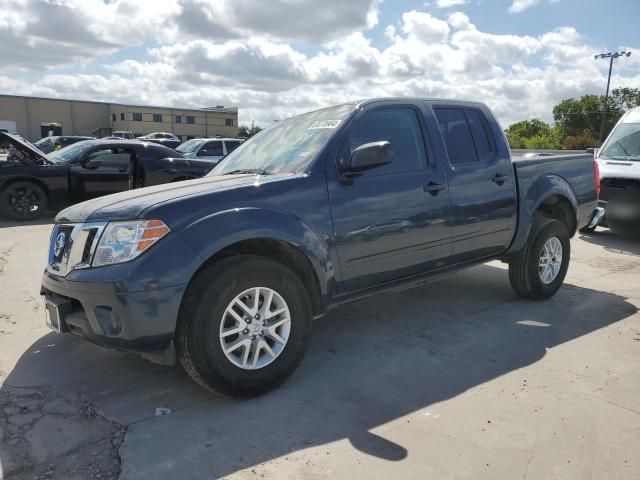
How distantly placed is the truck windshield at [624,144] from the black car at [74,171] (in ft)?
24.8

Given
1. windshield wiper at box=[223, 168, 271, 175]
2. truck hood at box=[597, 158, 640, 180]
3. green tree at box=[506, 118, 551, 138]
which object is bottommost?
truck hood at box=[597, 158, 640, 180]

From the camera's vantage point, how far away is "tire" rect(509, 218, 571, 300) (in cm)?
521

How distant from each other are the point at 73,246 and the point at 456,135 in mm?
3118

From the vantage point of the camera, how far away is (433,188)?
14.1 feet

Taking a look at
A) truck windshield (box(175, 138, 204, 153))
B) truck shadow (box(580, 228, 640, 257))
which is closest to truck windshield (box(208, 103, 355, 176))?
truck shadow (box(580, 228, 640, 257))

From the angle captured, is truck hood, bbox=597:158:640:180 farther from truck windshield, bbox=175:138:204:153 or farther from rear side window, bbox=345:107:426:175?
truck windshield, bbox=175:138:204:153

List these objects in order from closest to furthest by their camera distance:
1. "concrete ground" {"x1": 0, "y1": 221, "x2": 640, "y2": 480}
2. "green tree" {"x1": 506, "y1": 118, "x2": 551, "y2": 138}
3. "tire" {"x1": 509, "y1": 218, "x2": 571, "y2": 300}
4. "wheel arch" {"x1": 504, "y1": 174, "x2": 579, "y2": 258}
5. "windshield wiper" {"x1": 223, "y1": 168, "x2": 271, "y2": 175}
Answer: "concrete ground" {"x1": 0, "y1": 221, "x2": 640, "y2": 480} → "windshield wiper" {"x1": 223, "y1": 168, "x2": 271, "y2": 175} → "wheel arch" {"x1": 504, "y1": 174, "x2": 579, "y2": 258} → "tire" {"x1": 509, "y1": 218, "x2": 571, "y2": 300} → "green tree" {"x1": 506, "y1": 118, "x2": 551, "y2": 138}

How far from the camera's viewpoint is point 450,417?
316 centimetres

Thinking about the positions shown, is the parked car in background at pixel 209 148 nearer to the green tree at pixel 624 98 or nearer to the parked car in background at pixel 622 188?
the parked car in background at pixel 622 188

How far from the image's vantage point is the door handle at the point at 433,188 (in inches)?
167

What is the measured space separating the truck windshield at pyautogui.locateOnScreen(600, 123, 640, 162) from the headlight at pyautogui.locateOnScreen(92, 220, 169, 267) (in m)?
8.39

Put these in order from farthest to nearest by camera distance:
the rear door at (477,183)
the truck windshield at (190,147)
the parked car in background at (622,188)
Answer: the truck windshield at (190,147) < the parked car in background at (622,188) < the rear door at (477,183)

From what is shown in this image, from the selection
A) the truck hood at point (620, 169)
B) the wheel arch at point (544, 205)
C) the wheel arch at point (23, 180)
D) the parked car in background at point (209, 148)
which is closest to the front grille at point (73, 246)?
the wheel arch at point (544, 205)

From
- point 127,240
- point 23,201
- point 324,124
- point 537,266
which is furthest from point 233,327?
point 23,201
